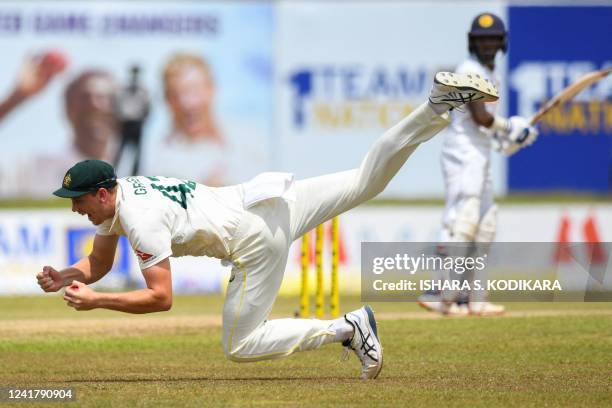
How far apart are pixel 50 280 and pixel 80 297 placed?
856mm

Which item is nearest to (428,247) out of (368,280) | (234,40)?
(368,280)

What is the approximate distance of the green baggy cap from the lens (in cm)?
791

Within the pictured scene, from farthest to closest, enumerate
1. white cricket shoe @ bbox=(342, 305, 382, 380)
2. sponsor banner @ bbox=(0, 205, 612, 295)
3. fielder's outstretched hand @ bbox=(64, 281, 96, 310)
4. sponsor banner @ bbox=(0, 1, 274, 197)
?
sponsor banner @ bbox=(0, 1, 274, 197) < sponsor banner @ bbox=(0, 205, 612, 295) < white cricket shoe @ bbox=(342, 305, 382, 380) < fielder's outstretched hand @ bbox=(64, 281, 96, 310)

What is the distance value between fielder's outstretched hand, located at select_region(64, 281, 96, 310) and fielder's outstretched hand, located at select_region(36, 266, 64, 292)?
2.49 feet

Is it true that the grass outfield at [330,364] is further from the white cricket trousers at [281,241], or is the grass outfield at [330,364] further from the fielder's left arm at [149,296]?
the fielder's left arm at [149,296]

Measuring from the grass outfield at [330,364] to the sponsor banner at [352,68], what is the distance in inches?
392

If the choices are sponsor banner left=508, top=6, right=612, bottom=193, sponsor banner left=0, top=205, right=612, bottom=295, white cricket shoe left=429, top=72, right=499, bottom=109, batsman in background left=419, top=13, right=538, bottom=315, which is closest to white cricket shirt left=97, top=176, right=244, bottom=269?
white cricket shoe left=429, top=72, right=499, bottom=109

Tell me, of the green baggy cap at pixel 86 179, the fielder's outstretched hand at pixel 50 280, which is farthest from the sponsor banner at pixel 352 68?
the green baggy cap at pixel 86 179

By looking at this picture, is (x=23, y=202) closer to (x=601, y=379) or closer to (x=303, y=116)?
(x=303, y=116)

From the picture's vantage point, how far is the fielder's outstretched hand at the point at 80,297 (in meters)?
7.67

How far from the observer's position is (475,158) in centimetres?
1292

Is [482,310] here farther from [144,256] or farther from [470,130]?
[144,256]

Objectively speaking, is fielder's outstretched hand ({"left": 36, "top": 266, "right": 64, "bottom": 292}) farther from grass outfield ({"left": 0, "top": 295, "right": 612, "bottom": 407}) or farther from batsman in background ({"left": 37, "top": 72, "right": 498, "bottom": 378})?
grass outfield ({"left": 0, "top": 295, "right": 612, "bottom": 407})

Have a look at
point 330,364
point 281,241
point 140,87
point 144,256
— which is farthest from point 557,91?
point 144,256
